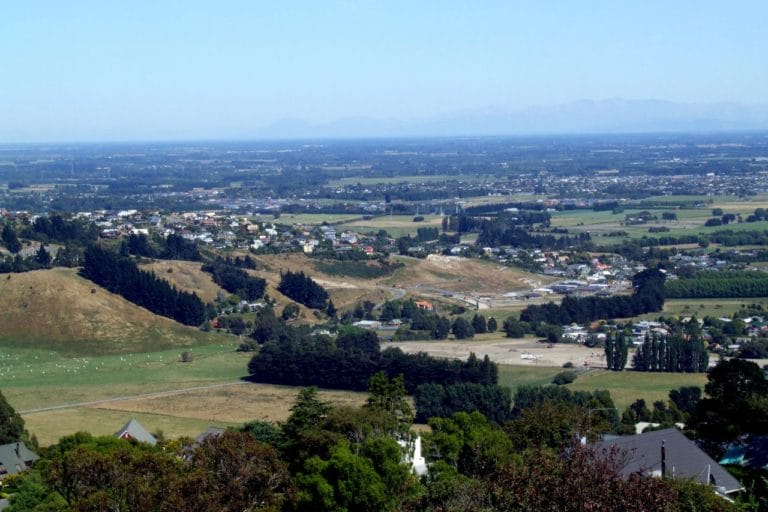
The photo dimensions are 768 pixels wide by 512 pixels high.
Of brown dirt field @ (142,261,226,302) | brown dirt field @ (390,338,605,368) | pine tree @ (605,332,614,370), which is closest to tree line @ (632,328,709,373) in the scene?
pine tree @ (605,332,614,370)

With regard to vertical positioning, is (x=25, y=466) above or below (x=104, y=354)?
above

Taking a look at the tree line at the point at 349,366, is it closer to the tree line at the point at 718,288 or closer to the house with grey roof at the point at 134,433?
the house with grey roof at the point at 134,433

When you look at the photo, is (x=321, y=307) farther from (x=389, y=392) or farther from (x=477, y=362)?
(x=389, y=392)

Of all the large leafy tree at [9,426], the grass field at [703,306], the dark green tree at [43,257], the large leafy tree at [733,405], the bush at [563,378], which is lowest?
the grass field at [703,306]

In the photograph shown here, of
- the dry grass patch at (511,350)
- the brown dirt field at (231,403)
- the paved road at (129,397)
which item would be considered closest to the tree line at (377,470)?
the brown dirt field at (231,403)

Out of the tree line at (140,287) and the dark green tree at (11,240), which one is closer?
the tree line at (140,287)

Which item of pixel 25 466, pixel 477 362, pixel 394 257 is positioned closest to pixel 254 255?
pixel 394 257
